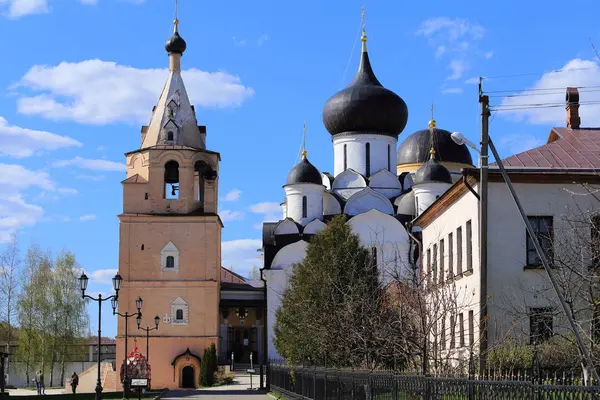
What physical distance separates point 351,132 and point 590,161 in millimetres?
33813

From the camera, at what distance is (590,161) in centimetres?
2416

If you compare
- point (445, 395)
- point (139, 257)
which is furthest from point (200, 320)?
point (445, 395)

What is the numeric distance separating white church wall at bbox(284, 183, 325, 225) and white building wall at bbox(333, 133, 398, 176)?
2.76m

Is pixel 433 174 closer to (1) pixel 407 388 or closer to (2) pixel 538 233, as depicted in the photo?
(2) pixel 538 233

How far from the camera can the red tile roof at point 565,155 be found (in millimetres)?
24062

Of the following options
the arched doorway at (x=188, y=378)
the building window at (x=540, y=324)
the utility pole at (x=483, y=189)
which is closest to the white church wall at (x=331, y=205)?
the arched doorway at (x=188, y=378)

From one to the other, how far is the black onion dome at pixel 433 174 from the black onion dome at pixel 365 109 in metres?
3.87

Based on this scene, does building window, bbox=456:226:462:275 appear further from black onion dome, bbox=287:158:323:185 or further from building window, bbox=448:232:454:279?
black onion dome, bbox=287:158:323:185

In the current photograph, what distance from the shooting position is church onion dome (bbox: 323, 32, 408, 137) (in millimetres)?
56750

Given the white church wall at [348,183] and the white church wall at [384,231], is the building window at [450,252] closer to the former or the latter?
the white church wall at [384,231]

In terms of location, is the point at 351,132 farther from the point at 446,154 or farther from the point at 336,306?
the point at 336,306

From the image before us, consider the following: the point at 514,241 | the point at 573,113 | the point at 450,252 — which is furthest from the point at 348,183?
the point at 514,241

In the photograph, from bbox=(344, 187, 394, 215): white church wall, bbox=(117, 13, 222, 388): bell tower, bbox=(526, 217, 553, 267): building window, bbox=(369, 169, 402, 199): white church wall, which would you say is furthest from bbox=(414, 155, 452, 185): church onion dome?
bbox=(526, 217, 553, 267): building window

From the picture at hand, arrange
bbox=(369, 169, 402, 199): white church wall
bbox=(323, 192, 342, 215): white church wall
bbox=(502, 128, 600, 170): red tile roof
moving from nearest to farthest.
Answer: bbox=(502, 128, 600, 170): red tile roof, bbox=(323, 192, 342, 215): white church wall, bbox=(369, 169, 402, 199): white church wall
